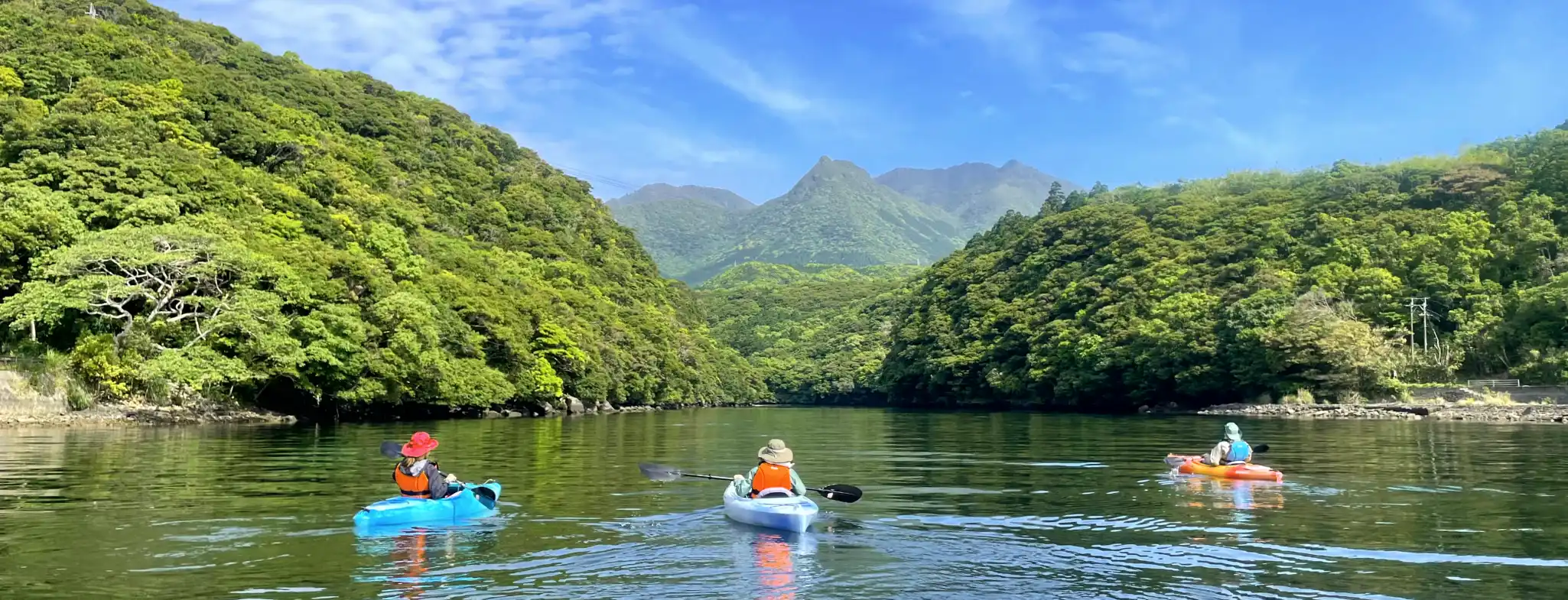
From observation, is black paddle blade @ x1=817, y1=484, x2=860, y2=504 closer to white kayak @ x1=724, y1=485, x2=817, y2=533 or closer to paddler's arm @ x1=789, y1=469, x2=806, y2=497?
paddler's arm @ x1=789, y1=469, x2=806, y2=497

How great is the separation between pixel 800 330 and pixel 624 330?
94.9m

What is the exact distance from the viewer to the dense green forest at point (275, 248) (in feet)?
143

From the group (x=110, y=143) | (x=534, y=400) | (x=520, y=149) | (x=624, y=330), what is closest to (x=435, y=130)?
(x=520, y=149)

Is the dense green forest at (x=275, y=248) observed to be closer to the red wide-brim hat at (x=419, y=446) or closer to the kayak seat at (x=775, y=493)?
the red wide-brim hat at (x=419, y=446)

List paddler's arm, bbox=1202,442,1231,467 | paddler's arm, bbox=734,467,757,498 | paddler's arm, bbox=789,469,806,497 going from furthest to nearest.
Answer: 1. paddler's arm, bbox=1202,442,1231,467
2. paddler's arm, bbox=734,467,757,498
3. paddler's arm, bbox=789,469,806,497

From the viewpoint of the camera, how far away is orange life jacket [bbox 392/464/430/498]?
Answer: 14914mm

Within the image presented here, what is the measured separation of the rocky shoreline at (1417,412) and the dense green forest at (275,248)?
155 ft

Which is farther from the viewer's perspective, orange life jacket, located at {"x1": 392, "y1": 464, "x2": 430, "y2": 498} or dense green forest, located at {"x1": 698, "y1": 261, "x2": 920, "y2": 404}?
dense green forest, located at {"x1": 698, "y1": 261, "x2": 920, "y2": 404}

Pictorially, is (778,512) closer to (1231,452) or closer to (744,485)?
(744,485)

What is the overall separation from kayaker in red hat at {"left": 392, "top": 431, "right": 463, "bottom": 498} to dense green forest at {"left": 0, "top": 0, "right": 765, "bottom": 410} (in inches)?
1275

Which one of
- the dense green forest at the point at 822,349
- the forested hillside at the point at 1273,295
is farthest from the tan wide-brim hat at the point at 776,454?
the dense green forest at the point at 822,349

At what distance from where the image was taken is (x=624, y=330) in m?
94.1

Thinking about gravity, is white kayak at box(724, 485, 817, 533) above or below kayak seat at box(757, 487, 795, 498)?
below

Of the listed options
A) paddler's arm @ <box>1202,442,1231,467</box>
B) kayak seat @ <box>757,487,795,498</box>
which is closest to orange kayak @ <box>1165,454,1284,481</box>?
paddler's arm @ <box>1202,442,1231,467</box>
